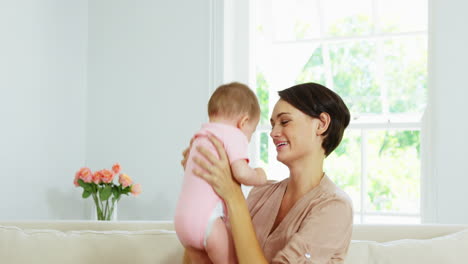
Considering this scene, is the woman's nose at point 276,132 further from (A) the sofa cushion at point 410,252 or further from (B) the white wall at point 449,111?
(B) the white wall at point 449,111

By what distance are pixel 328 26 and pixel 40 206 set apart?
7.94 feet

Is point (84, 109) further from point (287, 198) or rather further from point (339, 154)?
point (287, 198)

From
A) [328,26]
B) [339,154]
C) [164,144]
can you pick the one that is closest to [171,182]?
[164,144]

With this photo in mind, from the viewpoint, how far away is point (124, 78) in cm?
459

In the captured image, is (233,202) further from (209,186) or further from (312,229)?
(312,229)

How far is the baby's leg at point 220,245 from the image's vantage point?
158 cm

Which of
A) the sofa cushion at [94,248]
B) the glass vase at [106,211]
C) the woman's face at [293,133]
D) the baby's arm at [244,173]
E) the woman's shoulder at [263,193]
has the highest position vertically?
the woman's face at [293,133]

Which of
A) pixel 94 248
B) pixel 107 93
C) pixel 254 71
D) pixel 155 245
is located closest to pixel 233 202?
pixel 155 245

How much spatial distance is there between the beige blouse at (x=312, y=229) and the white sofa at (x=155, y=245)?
0.37 m

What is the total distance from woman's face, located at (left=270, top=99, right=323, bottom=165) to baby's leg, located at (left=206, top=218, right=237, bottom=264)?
31cm

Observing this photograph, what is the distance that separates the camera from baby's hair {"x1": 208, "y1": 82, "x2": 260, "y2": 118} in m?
1.68

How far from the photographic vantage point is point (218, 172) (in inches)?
62.4

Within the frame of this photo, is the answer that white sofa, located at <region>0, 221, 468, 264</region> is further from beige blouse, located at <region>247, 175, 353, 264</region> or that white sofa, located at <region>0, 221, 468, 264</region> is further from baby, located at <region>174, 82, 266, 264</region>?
baby, located at <region>174, 82, 266, 264</region>

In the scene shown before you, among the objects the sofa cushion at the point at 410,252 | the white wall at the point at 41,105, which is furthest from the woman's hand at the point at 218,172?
the white wall at the point at 41,105
